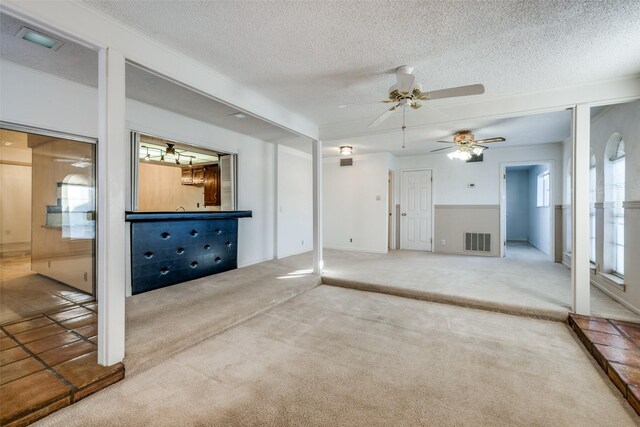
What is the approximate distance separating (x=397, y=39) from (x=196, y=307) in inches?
129

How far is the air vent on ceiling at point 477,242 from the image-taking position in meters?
6.55

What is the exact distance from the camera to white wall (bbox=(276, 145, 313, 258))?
608 centimetres

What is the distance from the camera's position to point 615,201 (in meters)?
3.72

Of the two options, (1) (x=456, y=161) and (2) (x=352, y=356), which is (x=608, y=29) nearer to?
(2) (x=352, y=356)

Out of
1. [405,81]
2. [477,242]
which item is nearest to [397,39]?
[405,81]

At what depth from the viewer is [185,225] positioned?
409 cm

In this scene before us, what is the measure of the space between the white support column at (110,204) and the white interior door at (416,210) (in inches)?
256

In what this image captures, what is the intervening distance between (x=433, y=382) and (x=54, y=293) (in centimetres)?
448

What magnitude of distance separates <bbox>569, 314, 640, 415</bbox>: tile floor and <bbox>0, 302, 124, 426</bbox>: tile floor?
3.53m

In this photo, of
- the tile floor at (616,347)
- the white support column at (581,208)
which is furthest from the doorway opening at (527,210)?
the tile floor at (616,347)

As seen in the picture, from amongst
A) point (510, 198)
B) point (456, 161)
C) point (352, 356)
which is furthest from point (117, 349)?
point (510, 198)

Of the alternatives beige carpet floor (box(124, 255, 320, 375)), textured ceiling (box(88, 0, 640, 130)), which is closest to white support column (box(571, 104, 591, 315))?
textured ceiling (box(88, 0, 640, 130))

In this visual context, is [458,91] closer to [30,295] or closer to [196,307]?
[196,307]

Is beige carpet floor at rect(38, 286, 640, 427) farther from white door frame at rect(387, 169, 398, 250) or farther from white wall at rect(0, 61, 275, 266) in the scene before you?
white door frame at rect(387, 169, 398, 250)
